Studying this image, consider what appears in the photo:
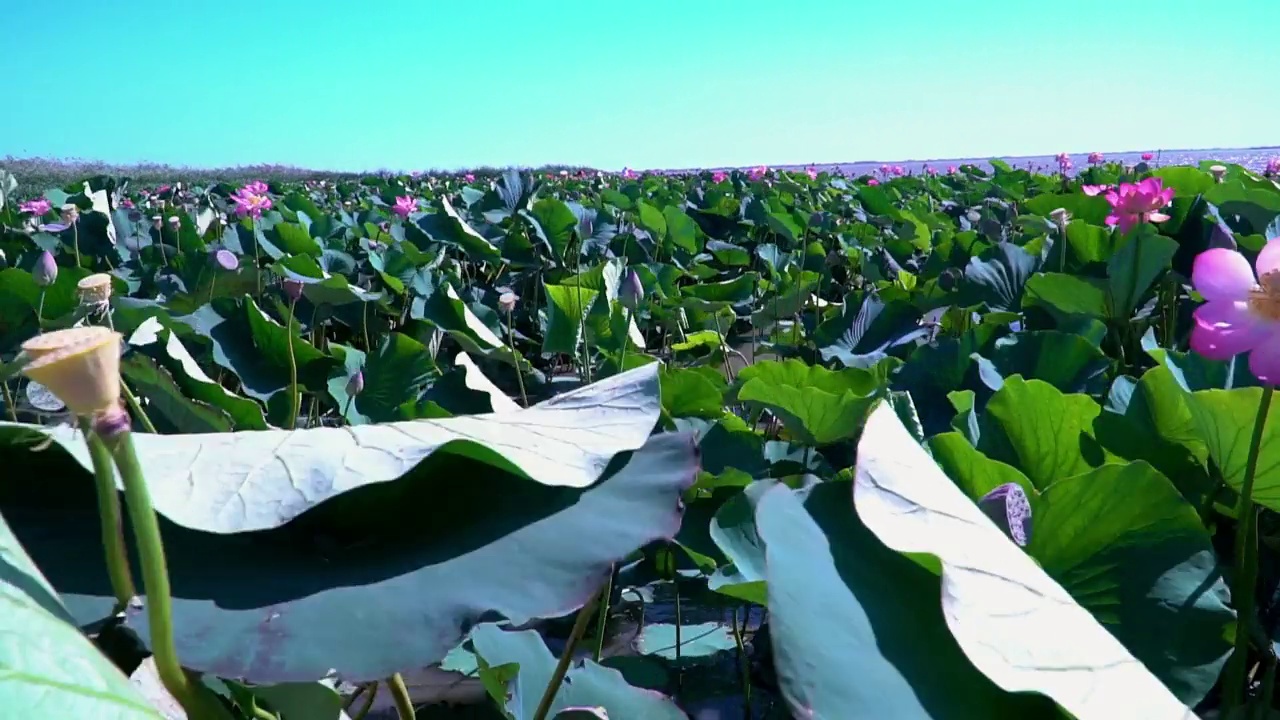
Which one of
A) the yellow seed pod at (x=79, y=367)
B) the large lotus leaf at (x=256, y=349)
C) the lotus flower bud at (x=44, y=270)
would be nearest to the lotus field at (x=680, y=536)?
the yellow seed pod at (x=79, y=367)

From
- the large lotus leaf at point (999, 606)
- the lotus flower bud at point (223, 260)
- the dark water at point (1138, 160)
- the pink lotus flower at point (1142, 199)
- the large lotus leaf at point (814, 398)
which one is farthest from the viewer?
the dark water at point (1138, 160)

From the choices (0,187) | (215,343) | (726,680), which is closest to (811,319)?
(726,680)

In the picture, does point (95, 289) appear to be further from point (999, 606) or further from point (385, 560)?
point (999, 606)

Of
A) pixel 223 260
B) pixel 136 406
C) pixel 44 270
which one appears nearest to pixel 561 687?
→ pixel 136 406

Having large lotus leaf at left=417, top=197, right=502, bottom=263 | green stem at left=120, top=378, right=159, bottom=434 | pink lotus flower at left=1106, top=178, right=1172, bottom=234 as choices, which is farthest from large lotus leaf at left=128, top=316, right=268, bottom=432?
large lotus leaf at left=417, top=197, right=502, bottom=263

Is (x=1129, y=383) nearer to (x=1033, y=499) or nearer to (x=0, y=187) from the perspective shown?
(x=1033, y=499)

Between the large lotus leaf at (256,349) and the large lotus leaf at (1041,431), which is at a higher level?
the large lotus leaf at (1041,431)

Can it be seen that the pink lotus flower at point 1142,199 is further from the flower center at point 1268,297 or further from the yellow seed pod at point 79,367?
the yellow seed pod at point 79,367

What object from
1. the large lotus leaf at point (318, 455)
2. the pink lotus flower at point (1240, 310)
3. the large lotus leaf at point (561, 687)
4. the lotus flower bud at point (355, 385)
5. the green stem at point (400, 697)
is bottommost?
the large lotus leaf at point (561, 687)

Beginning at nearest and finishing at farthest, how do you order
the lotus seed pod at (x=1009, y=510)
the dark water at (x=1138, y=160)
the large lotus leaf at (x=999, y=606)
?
the large lotus leaf at (x=999, y=606) → the lotus seed pod at (x=1009, y=510) → the dark water at (x=1138, y=160)
